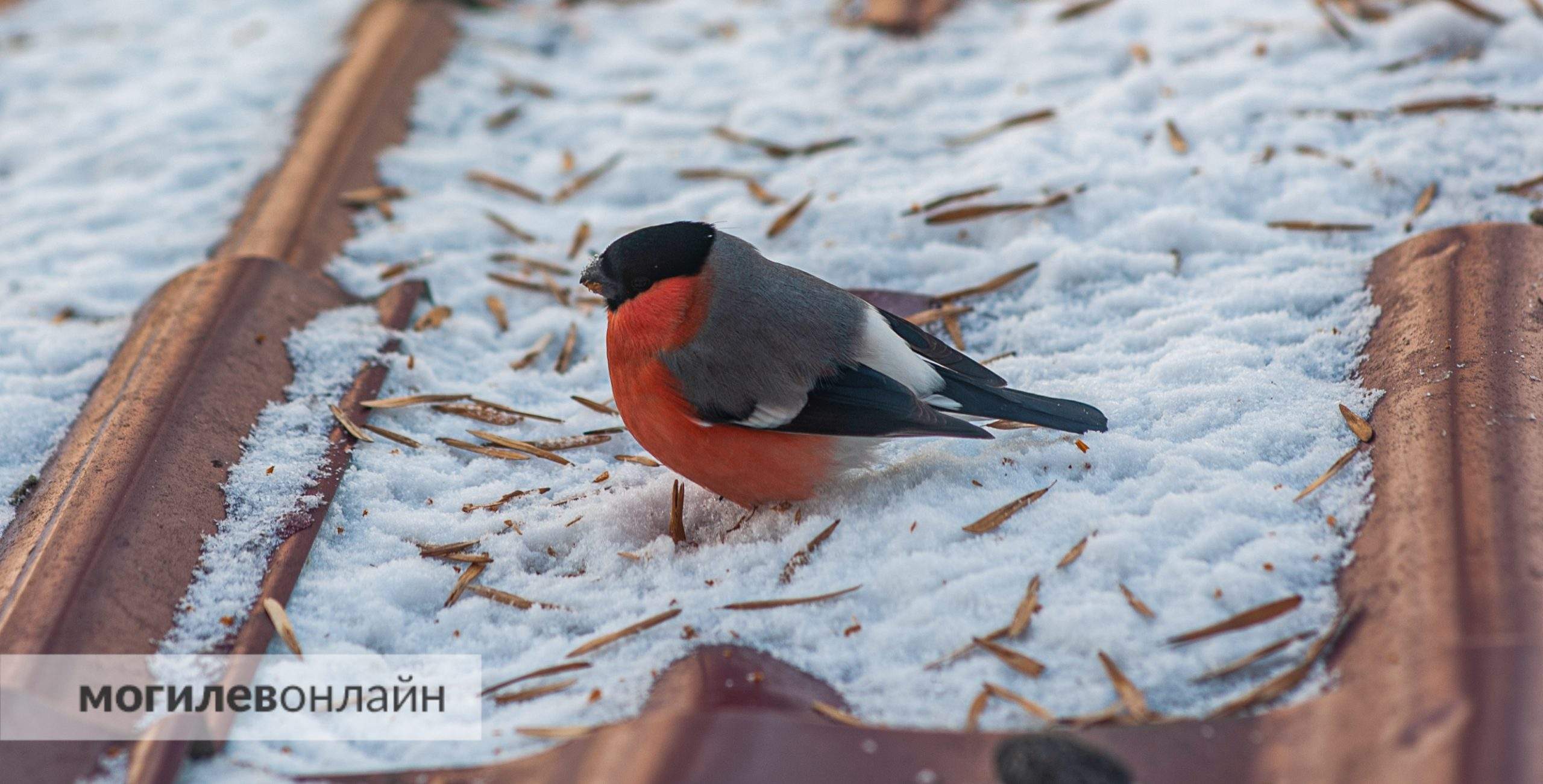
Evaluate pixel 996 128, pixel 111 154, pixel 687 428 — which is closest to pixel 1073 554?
pixel 687 428

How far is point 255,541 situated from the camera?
2.65m

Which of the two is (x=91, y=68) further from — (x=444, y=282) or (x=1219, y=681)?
(x=1219, y=681)

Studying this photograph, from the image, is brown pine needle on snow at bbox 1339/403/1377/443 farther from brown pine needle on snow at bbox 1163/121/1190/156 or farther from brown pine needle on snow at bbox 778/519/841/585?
brown pine needle on snow at bbox 1163/121/1190/156

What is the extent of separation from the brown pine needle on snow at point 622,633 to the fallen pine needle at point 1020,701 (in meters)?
0.68

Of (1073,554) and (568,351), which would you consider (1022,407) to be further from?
(568,351)

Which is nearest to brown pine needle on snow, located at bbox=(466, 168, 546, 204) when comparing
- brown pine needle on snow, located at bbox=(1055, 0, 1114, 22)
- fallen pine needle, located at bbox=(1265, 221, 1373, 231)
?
brown pine needle on snow, located at bbox=(1055, 0, 1114, 22)

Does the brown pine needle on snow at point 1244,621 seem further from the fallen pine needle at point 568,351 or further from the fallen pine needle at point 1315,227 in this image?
the fallen pine needle at point 568,351

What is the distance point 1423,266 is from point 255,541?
3.01m

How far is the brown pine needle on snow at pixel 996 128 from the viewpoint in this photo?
447 cm

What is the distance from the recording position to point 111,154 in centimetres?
475

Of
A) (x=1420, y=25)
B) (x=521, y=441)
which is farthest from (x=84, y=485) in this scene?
(x=1420, y=25)

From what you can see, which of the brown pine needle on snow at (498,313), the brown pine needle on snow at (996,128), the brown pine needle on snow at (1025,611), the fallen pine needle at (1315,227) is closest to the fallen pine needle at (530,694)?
the brown pine needle on snow at (1025,611)

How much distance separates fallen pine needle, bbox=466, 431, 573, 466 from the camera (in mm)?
3143

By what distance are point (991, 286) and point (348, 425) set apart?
6.42 feet
